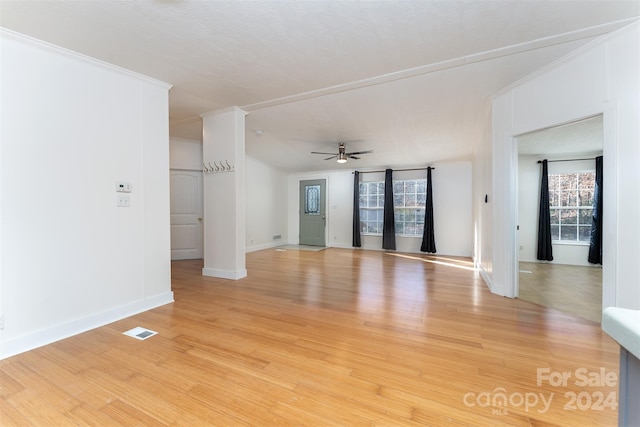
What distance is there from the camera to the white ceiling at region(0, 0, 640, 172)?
74.8 inches

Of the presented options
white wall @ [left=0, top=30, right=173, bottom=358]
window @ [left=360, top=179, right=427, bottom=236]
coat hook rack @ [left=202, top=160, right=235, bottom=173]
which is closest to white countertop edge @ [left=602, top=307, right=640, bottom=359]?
white wall @ [left=0, top=30, right=173, bottom=358]

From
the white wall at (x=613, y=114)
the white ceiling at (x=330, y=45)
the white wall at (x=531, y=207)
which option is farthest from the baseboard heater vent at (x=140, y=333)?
the white wall at (x=531, y=207)

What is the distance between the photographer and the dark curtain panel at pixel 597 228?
4871 millimetres

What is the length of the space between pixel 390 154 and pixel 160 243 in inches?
189

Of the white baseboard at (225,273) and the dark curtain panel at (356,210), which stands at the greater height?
the dark curtain panel at (356,210)

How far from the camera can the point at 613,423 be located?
128 cm

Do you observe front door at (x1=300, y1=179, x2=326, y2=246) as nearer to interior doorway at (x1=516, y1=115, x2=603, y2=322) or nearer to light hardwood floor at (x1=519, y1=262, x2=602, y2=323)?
interior doorway at (x1=516, y1=115, x2=603, y2=322)

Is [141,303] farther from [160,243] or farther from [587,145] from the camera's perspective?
[587,145]

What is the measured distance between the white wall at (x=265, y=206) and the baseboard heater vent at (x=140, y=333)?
4.35 meters

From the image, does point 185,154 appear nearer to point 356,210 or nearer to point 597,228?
point 356,210

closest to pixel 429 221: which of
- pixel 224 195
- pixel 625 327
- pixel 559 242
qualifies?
pixel 559 242

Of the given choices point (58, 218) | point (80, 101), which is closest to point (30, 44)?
point (80, 101)

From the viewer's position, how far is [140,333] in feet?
7.45

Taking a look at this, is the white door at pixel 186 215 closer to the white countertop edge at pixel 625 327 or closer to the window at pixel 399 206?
the window at pixel 399 206
